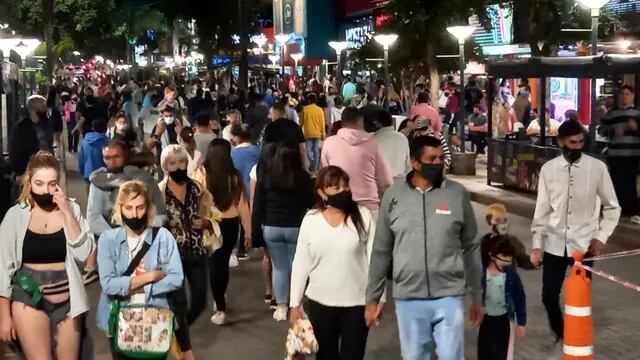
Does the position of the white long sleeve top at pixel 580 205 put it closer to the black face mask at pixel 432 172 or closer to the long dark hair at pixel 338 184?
the long dark hair at pixel 338 184

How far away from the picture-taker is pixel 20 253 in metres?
6.16

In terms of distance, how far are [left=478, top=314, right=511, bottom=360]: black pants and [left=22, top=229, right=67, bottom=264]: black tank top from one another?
2769mm

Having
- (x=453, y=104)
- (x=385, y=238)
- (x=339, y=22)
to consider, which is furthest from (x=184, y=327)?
(x=339, y=22)

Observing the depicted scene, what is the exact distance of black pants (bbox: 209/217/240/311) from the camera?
30.4ft

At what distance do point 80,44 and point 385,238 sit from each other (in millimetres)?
59732

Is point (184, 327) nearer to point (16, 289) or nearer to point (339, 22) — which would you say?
point (16, 289)

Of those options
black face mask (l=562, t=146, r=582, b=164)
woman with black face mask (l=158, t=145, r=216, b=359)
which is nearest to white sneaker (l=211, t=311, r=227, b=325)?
woman with black face mask (l=158, t=145, r=216, b=359)

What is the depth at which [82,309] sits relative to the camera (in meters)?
6.23

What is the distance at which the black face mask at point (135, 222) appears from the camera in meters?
6.16

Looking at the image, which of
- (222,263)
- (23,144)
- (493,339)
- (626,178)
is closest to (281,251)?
(222,263)

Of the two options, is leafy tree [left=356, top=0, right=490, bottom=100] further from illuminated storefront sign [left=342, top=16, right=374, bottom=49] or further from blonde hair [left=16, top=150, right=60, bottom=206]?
blonde hair [left=16, top=150, right=60, bottom=206]

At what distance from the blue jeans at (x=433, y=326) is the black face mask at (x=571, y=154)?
86.1 inches

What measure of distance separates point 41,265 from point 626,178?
1057cm

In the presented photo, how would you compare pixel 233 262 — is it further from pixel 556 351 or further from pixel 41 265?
pixel 41 265
